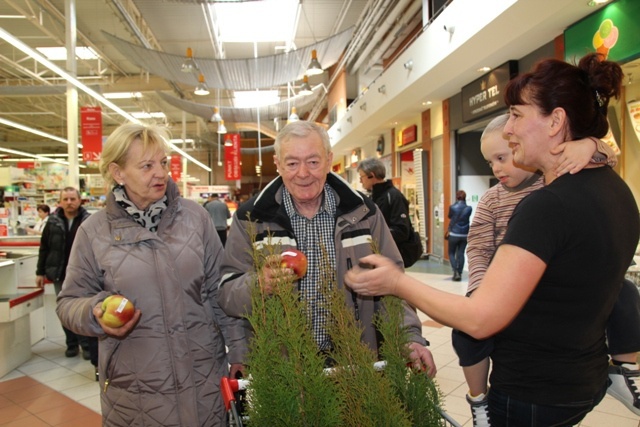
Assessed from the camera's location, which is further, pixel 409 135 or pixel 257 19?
pixel 409 135

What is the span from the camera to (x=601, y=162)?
1.18 m

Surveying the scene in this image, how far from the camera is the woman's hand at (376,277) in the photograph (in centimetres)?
108

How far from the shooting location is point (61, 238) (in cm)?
464

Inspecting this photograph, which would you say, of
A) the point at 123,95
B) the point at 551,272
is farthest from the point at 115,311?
the point at 123,95

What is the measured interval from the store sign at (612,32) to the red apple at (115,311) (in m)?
4.79

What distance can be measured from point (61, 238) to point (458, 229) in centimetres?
631

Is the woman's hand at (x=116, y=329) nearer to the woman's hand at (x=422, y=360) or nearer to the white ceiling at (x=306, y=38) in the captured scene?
the woman's hand at (x=422, y=360)

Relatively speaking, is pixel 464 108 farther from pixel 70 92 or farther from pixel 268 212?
pixel 268 212

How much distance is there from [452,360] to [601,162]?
12.1 feet

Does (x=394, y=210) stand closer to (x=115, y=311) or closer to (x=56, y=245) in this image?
(x=115, y=311)

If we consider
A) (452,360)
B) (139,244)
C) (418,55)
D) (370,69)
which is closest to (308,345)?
(139,244)

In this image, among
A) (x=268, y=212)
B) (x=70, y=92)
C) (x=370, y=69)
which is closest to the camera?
(x=268, y=212)

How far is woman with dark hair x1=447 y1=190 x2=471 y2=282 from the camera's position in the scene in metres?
8.05

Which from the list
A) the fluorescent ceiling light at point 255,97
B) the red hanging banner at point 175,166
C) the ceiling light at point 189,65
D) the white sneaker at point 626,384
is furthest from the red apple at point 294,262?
the red hanging banner at point 175,166
